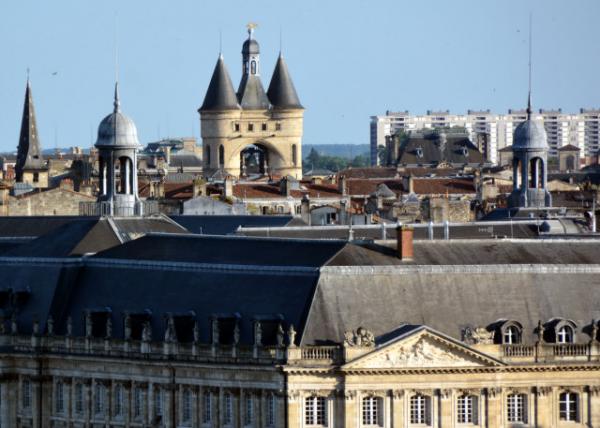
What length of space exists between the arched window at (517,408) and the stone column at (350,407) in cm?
608

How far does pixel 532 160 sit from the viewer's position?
170m

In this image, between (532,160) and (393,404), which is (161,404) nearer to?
(393,404)

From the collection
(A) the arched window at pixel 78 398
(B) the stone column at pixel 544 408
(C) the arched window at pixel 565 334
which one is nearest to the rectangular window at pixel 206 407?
(A) the arched window at pixel 78 398

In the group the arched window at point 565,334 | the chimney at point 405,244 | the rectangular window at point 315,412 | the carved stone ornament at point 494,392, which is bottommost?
the rectangular window at point 315,412

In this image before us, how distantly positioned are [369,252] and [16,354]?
1604 centimetres

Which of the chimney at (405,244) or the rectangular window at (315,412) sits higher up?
the chimney at (405,244)

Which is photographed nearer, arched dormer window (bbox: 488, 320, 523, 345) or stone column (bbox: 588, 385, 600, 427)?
arched dormer window (bbox: 488, 320, 523, 345)

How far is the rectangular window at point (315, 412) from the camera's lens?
11919cm

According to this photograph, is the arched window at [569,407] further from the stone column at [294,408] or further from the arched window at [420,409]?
the stone column at [294,408]

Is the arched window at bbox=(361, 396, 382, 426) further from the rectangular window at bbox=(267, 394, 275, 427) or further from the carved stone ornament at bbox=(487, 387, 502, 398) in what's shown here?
the carved stone ornament at bbox=(487, 387, 502, 398)

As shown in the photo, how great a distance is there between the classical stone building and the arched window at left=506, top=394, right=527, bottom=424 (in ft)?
0.13

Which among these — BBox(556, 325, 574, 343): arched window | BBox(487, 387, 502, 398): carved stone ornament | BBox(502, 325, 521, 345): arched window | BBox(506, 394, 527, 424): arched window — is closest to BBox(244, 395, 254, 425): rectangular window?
BBox(487, 387, 502, 398): carved stone ornament

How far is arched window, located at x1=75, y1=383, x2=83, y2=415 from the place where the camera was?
130 meters

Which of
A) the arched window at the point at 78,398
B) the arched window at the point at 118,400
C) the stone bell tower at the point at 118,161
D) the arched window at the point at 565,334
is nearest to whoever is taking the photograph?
the arched window at the point at 565,334
